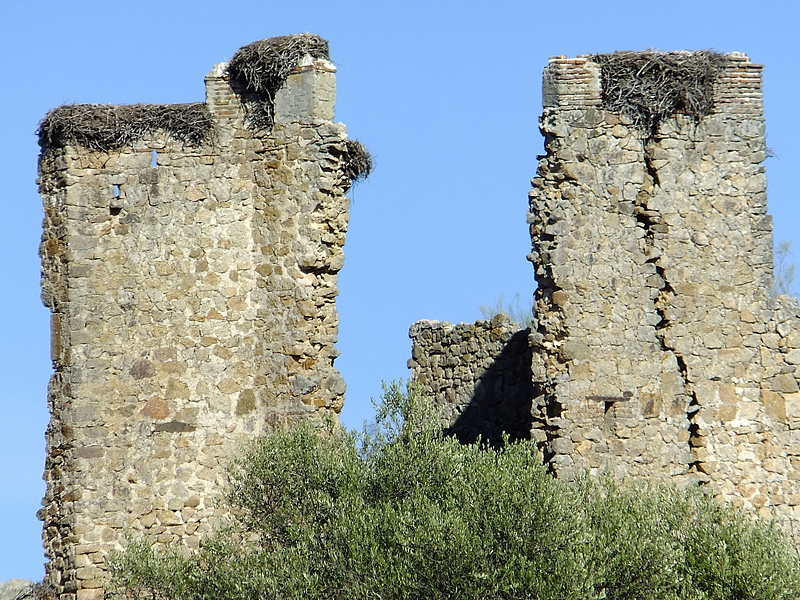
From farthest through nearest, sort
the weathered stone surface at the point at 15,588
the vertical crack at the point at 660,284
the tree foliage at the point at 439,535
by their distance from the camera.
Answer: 1. the weathered stone surface at the point at 15,588
2. the vertical crack at the point at 660,284
3. the tree foliage at the point at 439,535

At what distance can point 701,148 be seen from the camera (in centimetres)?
2058

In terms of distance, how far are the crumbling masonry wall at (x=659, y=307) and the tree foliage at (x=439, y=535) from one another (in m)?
0.87

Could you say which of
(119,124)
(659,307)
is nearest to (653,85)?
(659,307)

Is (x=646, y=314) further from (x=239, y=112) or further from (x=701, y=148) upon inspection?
(x=239, y=112)

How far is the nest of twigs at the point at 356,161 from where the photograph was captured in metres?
20.4

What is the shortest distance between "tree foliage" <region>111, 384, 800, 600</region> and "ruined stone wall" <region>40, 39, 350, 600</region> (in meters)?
0.73

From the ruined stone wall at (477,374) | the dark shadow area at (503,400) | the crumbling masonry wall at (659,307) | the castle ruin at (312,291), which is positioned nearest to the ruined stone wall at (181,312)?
the castle ruin at (312,291)

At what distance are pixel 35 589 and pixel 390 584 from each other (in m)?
5.41

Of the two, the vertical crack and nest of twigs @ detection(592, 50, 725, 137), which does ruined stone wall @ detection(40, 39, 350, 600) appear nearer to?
nest of twigs @ detection(592, 50, 725, 137)

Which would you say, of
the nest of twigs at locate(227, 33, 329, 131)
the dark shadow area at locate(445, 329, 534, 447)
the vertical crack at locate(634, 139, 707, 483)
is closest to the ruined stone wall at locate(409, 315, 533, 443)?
the dark shadow area at locate(445, 329, 534, 447)

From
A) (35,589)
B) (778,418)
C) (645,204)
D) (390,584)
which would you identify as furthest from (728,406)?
(35,589)

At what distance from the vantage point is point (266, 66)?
20.5 meters

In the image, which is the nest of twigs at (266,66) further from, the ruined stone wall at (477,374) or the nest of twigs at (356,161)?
the ruined stone wall at (477,374)

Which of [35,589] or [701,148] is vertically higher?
[701,148]
